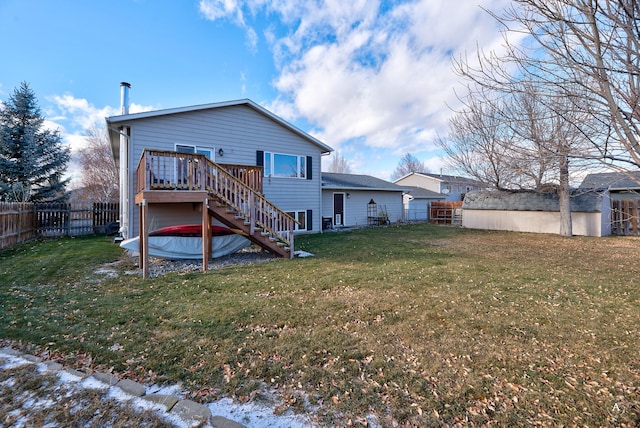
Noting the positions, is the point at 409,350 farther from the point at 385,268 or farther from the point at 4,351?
the point at 4,351

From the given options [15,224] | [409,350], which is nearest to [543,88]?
[409,350]

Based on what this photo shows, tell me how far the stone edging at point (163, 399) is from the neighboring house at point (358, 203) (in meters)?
13.4

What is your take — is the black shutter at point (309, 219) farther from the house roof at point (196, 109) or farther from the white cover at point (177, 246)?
the white cover at point (177, 246)

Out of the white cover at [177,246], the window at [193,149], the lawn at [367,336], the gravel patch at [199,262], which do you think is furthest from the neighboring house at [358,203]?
the lawn at [367,336]

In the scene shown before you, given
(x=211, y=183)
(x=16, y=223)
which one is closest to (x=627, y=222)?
(x=211, y=183)

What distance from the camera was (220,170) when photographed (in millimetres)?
7457

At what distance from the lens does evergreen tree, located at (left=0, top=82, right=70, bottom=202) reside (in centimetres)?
1516

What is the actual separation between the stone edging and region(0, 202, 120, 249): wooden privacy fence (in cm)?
1033

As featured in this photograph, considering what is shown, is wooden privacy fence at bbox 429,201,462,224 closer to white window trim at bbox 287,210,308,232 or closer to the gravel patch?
white window trim at bbox 287,210,308,232

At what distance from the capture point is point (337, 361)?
293cm

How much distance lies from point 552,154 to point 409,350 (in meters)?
2.72

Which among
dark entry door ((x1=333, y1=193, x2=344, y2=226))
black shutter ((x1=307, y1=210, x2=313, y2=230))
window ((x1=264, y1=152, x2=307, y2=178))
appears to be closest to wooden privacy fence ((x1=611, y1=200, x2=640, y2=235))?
dark entry door ((x1=333, y1=193, x2=344, y2=226))

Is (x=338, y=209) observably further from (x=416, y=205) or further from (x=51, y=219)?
(x=51, y=219)

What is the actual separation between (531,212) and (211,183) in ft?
A: 54.6
